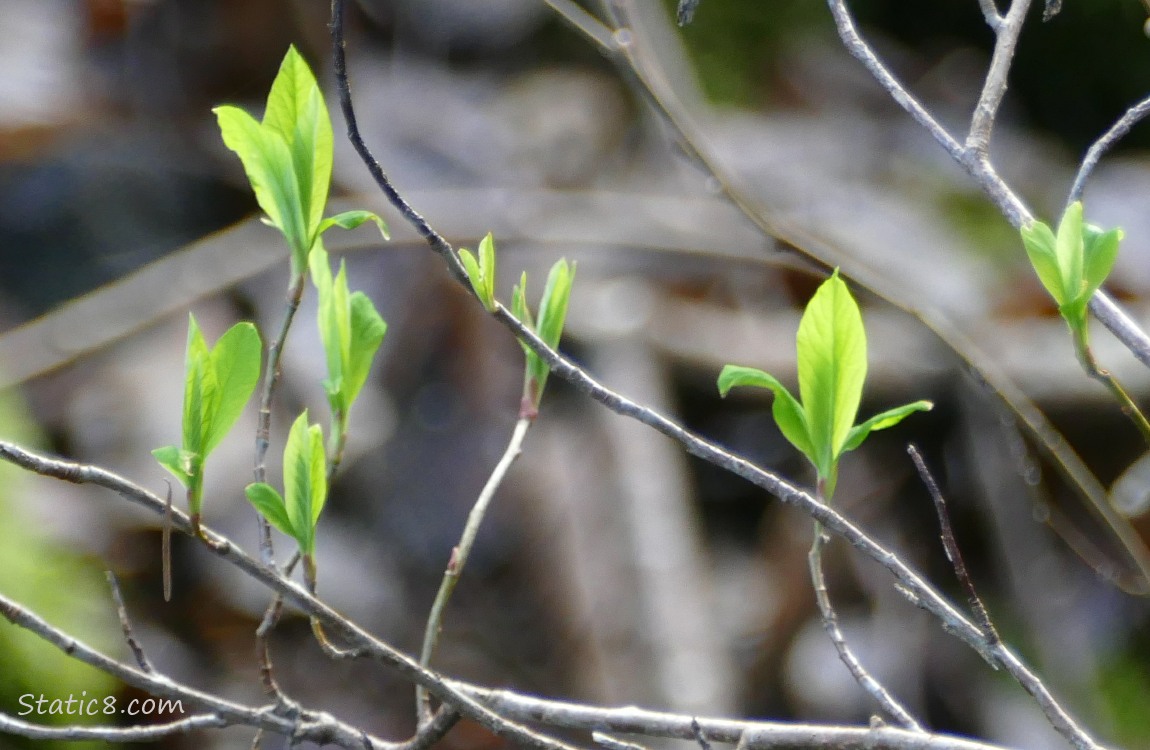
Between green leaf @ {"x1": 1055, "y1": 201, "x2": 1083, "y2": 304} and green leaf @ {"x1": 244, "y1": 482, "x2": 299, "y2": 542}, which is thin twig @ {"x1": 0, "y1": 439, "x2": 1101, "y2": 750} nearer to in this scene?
green leaf @ {"x1": 244, "y1": 482, "x2": 299, "y2": 542}

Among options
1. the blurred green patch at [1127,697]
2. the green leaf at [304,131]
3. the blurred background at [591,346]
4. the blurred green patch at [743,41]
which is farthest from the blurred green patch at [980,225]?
the green leaf at [304,131]

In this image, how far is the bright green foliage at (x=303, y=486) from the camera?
1.30 feet

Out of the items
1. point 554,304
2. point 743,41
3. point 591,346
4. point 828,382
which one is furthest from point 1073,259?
point 743,41

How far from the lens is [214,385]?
1.27 feet

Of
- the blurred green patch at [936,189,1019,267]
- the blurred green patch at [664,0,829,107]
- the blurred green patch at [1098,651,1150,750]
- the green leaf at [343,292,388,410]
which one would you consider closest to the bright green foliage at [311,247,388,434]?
the green leaf at [343,292,388,410]

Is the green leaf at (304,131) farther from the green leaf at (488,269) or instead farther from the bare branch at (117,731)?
the bare branch at (117,731)

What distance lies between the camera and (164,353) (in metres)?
1.49

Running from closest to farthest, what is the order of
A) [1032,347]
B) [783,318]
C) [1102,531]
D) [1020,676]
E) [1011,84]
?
[1020,676] < [1102,531] < [1032,347] < [783,318] < [1011,84]

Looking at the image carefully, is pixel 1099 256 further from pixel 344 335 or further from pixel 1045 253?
pixel 344 335

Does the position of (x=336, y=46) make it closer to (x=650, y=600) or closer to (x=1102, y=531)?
(x=650, y=600)

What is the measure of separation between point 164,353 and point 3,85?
2.30ft

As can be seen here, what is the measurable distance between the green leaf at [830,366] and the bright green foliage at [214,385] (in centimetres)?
21

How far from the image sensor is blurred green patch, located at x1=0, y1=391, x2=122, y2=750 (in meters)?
0.93

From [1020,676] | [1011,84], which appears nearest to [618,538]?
[1020,676]
